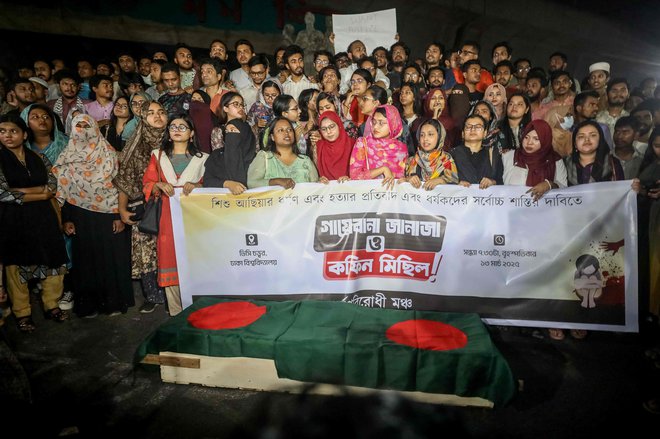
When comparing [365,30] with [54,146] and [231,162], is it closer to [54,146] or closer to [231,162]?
[231,162]

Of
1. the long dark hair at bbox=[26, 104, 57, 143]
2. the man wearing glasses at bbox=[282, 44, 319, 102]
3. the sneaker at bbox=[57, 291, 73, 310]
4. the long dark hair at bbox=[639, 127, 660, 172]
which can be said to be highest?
the man wearing glasses at bbox=[282, 44, 319, 102]

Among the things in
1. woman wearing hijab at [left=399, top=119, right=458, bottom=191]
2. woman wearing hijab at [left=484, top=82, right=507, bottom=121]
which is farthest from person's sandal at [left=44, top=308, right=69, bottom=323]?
woman wearing hijab at [left=484, top=82, right=507, bottom=121]

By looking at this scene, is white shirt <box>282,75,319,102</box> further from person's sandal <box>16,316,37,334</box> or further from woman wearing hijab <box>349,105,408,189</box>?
person's sandal <box>16,316,37,334</box>

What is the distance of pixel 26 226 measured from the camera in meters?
4.29

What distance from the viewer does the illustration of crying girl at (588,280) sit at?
3.66 m

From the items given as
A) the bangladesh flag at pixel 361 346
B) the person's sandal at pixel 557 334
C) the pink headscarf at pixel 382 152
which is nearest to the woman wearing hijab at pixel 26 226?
the bangladesh flag at pixel 361 346

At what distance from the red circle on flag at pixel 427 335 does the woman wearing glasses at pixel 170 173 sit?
7.92 feet

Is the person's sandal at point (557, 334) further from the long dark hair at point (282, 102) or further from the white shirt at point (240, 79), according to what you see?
the white shirt at point (240, 79)

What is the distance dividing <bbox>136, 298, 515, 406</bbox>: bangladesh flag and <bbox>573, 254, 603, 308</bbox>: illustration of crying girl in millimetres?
1115

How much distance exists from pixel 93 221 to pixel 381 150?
10.5 feet

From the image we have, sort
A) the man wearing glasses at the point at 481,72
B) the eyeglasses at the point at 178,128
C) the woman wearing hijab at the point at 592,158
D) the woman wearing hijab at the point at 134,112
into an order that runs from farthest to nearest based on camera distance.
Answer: the man wearing glasses at the point at 481,72, the woman wearing hijab at the point at 134,112, the eyeglasses at the point at 178,128, the woman wearing hijab at the point at 592,158

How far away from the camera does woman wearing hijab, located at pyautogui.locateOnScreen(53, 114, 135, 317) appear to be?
4430mm

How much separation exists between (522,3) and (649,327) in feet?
34.1

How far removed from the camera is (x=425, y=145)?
13.0 feet
